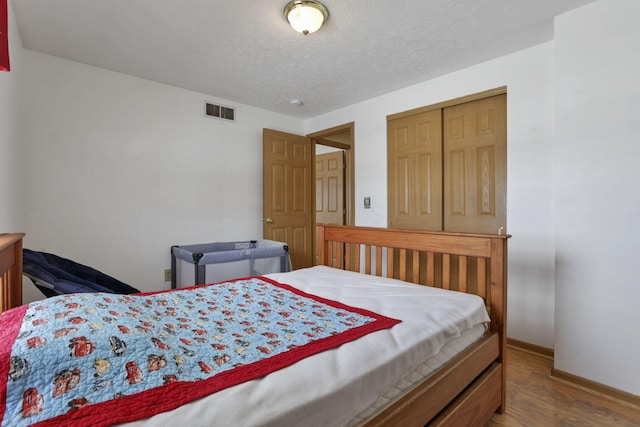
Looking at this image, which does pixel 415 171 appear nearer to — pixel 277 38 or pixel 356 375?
pixel 277 38

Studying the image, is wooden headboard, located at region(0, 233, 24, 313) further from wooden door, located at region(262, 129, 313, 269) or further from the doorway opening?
the doorway opening

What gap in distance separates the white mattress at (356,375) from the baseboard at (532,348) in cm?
132

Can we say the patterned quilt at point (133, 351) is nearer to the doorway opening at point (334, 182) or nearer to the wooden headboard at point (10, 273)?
the wooden headboard at point (10, 273)

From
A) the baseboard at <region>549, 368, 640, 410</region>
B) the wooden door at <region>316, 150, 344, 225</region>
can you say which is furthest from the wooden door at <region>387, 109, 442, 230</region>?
the wooden door at <region>316, 150, 344, 225</region>

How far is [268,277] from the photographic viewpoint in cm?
198

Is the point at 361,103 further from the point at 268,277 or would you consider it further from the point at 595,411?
the point at 595,411

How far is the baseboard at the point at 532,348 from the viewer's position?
229 cm

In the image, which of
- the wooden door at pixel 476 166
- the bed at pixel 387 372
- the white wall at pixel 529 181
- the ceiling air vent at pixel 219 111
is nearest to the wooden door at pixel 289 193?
the ceiling air vent at pixel 219 111

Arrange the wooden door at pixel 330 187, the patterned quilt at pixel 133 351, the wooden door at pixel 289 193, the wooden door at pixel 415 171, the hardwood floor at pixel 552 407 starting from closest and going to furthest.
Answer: the patterned quilt at pixel 133 351 → the hardwood floor at pixel 552 407 → the wooden door at pixel 415 171 → the wooden door at pixel 289 193 → the wooden door at pixel 330 187

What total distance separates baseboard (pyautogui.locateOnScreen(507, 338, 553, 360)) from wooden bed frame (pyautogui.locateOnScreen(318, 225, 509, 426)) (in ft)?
3.35

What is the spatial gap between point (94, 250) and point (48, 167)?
2.58ft

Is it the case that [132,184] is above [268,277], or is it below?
above

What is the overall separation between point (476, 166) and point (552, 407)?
184cm

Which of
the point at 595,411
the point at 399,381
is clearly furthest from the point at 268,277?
the point at 595,411
